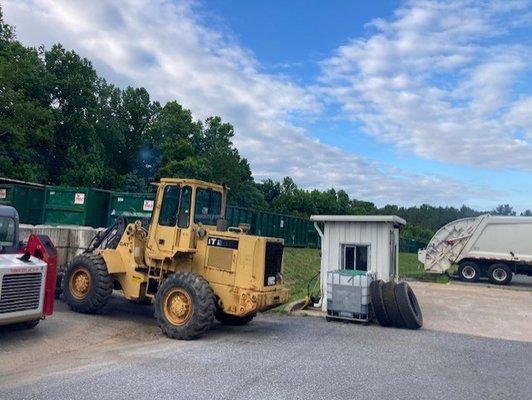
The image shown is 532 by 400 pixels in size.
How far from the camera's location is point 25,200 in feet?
54.2

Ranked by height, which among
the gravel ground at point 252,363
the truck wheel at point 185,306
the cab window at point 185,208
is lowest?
the gravel ground at point 252,363

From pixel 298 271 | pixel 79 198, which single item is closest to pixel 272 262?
pixel 79 198

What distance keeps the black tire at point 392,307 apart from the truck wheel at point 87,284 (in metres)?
5.72

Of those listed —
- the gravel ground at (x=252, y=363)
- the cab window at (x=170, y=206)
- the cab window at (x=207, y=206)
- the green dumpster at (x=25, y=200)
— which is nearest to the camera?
the gravel ground at (x=252, y=363)

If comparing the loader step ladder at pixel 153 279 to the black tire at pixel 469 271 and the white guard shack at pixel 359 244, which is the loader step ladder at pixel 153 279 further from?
the black tire at pixel 469 271

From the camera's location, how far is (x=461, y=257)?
23.6m

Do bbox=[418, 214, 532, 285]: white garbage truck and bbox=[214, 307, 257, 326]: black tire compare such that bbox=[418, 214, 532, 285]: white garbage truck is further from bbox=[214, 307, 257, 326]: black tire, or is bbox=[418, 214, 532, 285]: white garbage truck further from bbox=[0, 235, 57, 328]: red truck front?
bbox=[0, 235, 57, 328]: red truck front

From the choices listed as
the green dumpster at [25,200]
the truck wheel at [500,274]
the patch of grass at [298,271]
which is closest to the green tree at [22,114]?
the green dumpster at [25,200]

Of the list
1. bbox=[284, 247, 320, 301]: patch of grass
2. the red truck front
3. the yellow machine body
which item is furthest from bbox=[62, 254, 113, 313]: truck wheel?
bbox=[284, 247, 320, 301]: patch of grass

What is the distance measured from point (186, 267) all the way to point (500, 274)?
A: 18.0 m

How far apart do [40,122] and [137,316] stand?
2862 cm

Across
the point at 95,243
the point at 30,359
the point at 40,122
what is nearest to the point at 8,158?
the point at 40,122

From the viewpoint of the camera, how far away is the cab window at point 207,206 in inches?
380

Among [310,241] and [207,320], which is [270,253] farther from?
[310,241]
